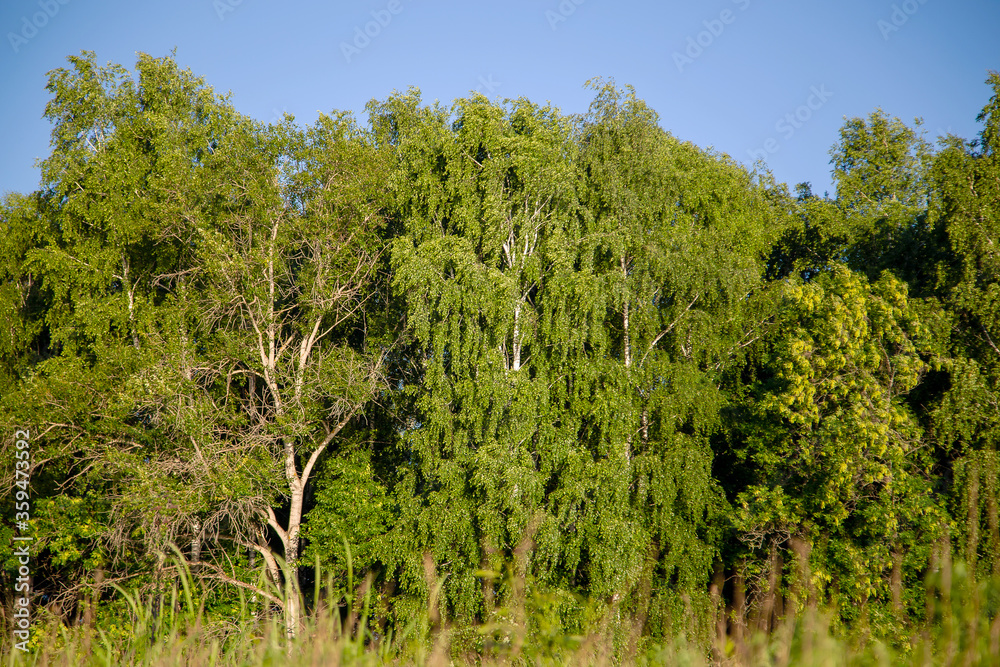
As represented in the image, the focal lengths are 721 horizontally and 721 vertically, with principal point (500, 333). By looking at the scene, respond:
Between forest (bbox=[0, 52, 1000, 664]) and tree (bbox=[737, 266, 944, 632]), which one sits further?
forest (bbox=[0, 52, 1000, 664])

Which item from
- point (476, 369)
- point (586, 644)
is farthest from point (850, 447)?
point (586, 644)

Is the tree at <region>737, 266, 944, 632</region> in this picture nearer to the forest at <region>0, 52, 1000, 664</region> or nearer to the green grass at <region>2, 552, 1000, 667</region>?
the forest at <region>0, 52, 1000, 664</region>

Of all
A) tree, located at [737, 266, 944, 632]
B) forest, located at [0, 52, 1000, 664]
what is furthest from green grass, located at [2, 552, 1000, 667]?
tree, located at [737, 266, 944, 632]

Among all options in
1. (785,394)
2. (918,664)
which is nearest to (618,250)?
(785,394)

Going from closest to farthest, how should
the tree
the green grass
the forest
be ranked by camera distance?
1. the green grass
2. the tree
3. the forest

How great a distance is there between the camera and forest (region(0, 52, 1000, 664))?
16.3 meters

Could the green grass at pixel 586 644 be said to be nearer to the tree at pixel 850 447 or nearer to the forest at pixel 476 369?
the forest at pixel 476 369

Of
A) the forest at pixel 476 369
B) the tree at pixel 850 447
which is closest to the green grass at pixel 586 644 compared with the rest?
the forest at pixel 476 369

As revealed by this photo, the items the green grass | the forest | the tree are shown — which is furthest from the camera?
the forest

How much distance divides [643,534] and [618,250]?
7.12m

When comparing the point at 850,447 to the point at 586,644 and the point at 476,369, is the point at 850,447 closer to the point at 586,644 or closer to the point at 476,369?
the point at 476,369

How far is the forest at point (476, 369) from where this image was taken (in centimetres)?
1633

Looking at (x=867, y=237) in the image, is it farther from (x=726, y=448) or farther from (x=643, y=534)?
(x=643, y=534)

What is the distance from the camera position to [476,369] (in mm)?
18016
